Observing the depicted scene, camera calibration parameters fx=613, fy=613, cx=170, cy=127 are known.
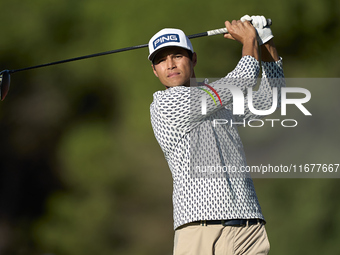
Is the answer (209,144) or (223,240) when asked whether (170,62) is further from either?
(223,240)

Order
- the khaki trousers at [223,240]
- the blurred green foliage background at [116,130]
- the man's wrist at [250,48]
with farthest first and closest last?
the blurred green foliage background at [116,130], the man's wrist at [250,48], the khaki trousers at [223,240]

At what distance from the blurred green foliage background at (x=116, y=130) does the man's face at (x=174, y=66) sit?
2.18 meters

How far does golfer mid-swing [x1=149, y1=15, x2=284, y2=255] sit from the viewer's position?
5.50 ft

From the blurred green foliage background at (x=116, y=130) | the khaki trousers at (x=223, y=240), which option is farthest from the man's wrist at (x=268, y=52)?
the blurred green foliage background at (x=116, y=130)

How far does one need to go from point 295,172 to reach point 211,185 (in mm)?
2493

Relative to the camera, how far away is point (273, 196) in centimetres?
409

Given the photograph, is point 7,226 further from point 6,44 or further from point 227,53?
point 227,53

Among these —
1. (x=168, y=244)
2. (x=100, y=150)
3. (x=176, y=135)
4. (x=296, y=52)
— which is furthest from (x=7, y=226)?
(x=176, y=135)

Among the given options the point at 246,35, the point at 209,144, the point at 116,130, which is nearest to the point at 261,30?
the point at 246,35

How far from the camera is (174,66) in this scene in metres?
1.86

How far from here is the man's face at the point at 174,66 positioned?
1.86 metres

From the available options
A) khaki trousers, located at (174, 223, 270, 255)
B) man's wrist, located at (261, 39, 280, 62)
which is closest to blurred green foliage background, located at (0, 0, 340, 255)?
man's wrist, located at (261, 39, 280, 62)

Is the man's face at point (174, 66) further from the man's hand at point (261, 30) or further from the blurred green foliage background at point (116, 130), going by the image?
the blurred green foliage background at point (116, 130)

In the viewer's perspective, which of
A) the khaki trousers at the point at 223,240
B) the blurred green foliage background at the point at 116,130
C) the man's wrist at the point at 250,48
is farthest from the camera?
the blurred green foliage background at the point at 116,130
